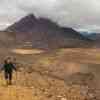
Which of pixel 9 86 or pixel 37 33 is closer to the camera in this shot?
pixel 9 86

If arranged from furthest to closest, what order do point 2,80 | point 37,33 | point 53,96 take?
point 37,33 < point 2,80 < point 53,96

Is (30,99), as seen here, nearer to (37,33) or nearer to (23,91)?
(23,91)

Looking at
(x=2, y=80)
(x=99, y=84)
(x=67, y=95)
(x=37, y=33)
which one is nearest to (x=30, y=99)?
(x=67, y=95)

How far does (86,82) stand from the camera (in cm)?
3247

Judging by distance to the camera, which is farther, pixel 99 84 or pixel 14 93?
pixel 99 84

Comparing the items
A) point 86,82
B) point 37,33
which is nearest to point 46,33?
point 37,33

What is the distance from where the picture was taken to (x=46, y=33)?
197 m

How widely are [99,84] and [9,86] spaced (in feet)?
39.0

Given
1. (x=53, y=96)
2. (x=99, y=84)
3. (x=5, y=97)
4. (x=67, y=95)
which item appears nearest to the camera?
(x=5, y=97)

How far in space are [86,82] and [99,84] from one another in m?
1.65

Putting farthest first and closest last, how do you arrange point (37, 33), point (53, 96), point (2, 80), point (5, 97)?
point (37, 33), point (2, 80), point (53, 96), point (5, 97)

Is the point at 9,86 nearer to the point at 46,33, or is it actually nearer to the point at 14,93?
the point at 14,93

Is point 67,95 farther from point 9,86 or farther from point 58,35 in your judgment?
point 58,35

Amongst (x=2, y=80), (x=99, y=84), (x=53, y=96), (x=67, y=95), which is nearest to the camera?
(x=53, y=96)
